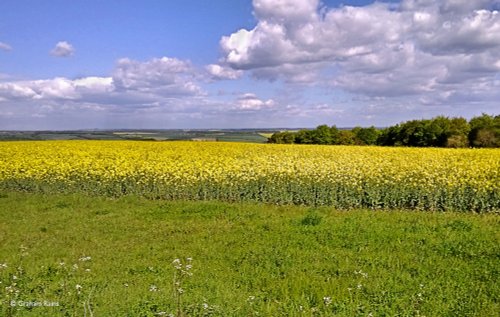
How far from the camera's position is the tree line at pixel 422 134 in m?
40.4

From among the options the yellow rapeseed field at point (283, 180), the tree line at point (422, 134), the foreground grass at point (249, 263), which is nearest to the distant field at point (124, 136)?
the tree line at point (422, 134)

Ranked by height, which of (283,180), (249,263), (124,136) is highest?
(124,136)

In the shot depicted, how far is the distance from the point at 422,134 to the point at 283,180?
3410 centimetres

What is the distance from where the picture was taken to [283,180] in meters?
16.9

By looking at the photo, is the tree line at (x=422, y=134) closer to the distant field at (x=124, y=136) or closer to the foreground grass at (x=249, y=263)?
the distant field at (x=124, y=136)

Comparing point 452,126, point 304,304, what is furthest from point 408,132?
point 304,304

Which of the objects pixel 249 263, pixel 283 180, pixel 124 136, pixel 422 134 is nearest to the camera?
pixel 249 263

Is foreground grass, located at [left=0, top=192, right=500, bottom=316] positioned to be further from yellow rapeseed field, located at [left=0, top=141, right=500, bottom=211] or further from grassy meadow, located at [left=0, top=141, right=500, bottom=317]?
yellow rapeseed field, located at [left=0, top=141, right=500, bottom=211]

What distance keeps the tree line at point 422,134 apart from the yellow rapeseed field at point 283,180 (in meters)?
19.8

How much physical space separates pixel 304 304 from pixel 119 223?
8.15 meters

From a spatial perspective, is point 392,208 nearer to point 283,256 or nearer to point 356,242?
point 356,242

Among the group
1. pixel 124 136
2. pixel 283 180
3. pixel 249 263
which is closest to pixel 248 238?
pixel 249 263

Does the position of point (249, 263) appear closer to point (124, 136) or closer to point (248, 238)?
point (248, 238)

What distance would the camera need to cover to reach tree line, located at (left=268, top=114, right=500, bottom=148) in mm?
40438
